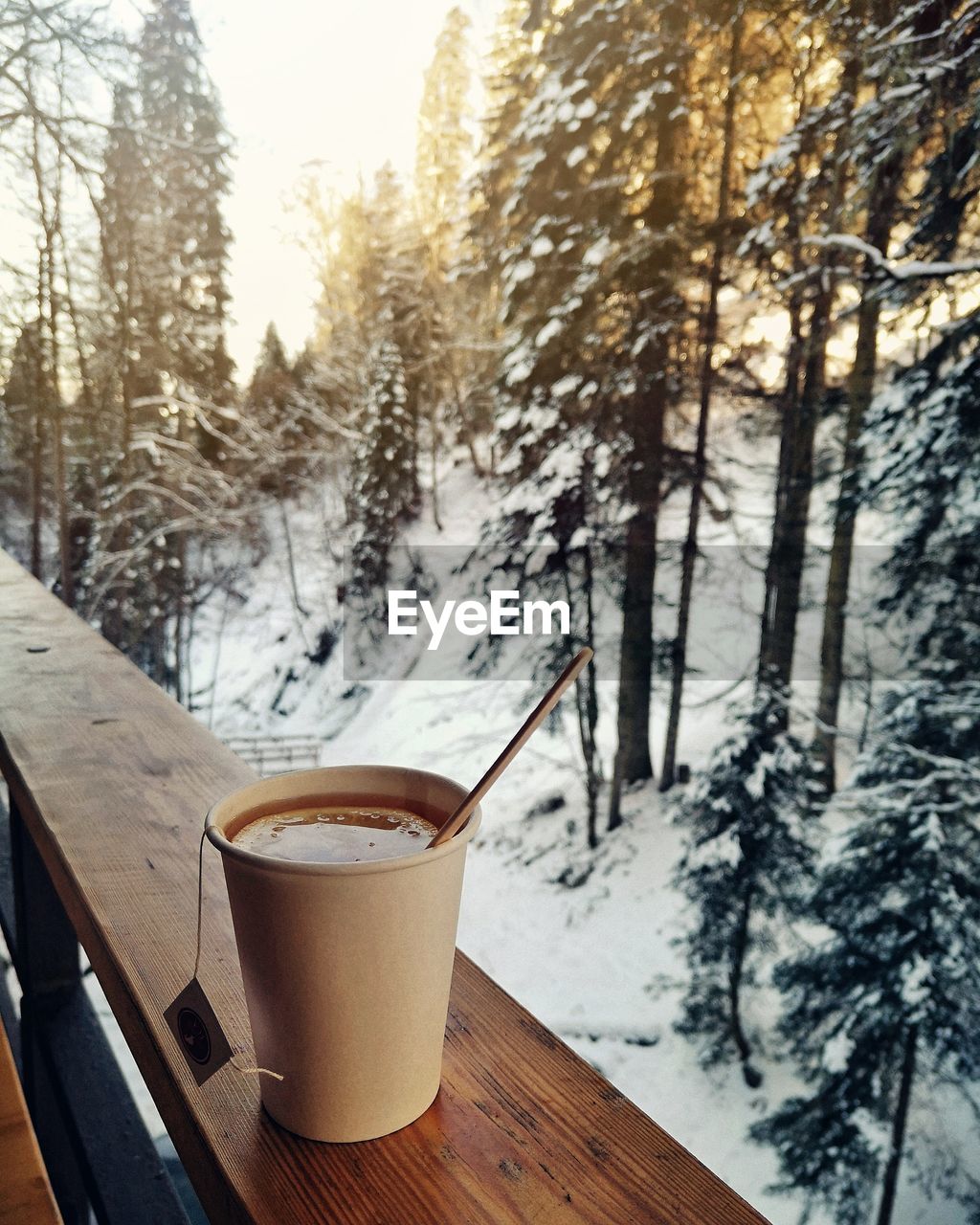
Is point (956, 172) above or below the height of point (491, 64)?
below

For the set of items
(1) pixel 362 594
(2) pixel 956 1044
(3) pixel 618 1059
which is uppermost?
(1) pixel 362 594

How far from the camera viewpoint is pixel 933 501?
2.67 meters

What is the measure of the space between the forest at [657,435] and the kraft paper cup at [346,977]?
280cm

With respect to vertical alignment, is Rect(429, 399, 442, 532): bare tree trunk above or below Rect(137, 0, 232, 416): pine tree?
below

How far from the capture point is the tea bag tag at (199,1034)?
32cm

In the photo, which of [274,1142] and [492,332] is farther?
[492,332]

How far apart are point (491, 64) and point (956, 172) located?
75.6 inches

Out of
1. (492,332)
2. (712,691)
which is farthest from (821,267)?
(712,691)

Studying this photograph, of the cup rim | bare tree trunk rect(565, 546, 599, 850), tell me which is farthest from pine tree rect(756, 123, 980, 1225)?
the cup rim

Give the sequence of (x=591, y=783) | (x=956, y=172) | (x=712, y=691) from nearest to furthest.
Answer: (x=956, y=172) → (x=712, y=691) → (x=591, y=783)

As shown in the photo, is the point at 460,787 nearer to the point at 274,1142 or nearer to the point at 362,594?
the point at 274,1142

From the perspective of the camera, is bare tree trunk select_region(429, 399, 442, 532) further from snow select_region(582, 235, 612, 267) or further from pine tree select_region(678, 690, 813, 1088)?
pine tree select_region(678, 690, 813, 1088)

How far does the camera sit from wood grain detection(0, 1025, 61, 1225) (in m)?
0.35

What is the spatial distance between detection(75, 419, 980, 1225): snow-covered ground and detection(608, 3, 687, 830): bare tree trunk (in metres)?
0.07
